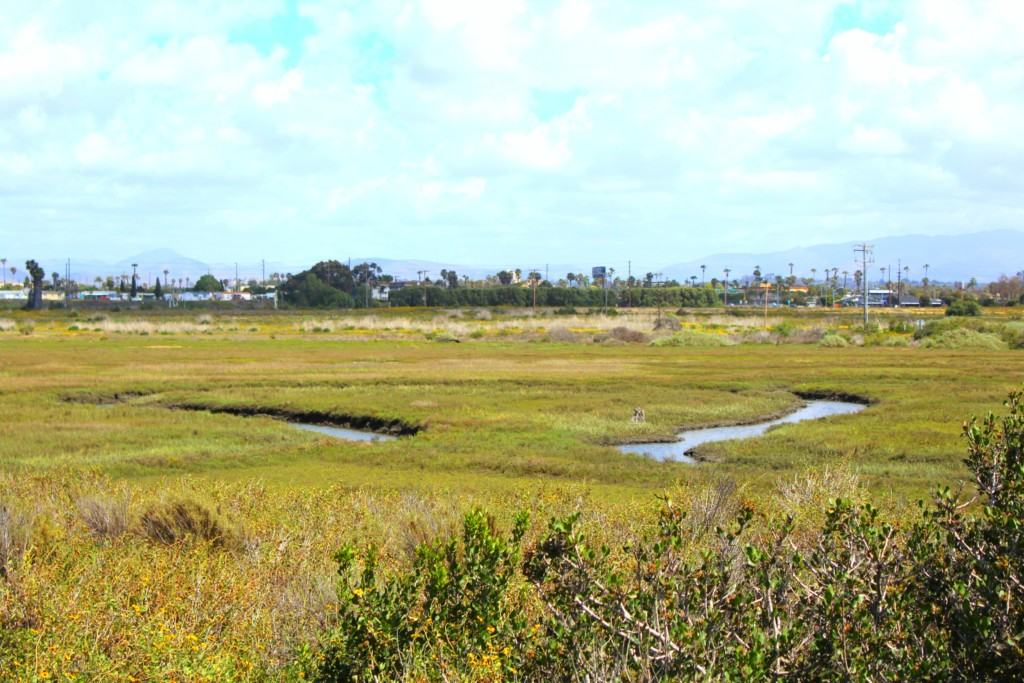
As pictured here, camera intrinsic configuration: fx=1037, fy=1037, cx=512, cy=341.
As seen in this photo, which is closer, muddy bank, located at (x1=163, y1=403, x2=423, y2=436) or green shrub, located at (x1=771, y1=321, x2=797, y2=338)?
muddy bank, located at (x1=163, y1=403, x2=423, y2=436)

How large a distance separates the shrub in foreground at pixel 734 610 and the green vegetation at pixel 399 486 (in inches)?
1.7

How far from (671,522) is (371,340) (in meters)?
66.2

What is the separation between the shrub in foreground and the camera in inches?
249

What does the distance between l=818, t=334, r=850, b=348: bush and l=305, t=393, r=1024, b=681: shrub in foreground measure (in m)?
61.8

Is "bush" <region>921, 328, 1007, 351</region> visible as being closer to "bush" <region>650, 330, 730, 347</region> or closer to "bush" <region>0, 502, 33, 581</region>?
"bush" <region>650, 330, 730, 347</region>

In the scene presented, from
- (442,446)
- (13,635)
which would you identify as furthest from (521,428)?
(13,635)

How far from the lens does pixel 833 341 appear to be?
68.3m

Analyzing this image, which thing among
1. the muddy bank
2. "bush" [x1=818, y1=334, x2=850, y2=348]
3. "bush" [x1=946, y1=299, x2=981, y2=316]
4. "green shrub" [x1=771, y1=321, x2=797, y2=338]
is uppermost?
"bush" [x1=946, y1=299, x2=981, y2=316]

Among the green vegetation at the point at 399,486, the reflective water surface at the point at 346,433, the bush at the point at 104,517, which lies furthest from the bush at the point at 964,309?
the bush at the point at 104,517

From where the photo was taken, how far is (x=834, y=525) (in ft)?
22.9

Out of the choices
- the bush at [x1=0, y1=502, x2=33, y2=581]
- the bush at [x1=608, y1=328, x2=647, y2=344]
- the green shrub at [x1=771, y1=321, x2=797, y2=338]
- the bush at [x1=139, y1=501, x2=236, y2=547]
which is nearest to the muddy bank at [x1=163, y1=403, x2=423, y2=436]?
the bush at [x1=139, y1=501, x2=236, y2=547]

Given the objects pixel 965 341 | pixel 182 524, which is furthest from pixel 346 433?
pixel 965 341

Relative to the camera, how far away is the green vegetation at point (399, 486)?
7.84 meters

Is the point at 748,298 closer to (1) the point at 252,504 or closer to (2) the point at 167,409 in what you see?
(2) the point at 167,409
